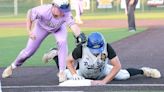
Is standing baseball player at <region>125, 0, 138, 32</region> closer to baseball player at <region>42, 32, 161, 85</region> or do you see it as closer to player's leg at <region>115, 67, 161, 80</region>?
player's leg at <region>115, 67, 161, 80</region>

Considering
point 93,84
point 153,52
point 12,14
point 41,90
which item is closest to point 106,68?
point 93,84

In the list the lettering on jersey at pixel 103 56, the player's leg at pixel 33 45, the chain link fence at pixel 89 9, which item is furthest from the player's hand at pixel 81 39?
the chain link fence at pixel 89 9

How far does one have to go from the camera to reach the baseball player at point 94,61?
26.8ft

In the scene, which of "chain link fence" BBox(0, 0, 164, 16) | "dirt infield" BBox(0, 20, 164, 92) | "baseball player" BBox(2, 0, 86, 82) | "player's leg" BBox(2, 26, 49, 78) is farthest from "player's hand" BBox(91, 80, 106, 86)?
"chain link fence" BBox(0, 0, 164, 16)

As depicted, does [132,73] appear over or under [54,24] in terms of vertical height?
under

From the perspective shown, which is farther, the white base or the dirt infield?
the white base

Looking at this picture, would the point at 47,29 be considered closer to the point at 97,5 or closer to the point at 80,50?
the point at 80,50

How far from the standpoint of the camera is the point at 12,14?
43.4 m

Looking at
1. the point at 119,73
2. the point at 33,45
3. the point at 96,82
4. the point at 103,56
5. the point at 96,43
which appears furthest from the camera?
the point at 33,45

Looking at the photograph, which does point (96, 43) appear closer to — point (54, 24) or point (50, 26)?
point (54, 24)

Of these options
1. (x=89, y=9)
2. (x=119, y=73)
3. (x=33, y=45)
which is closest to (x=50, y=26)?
(x=33, y=45)

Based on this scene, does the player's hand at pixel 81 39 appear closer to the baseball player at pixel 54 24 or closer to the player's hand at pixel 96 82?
the baseball player at pixel 54 24

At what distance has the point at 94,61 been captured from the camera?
27.3ft

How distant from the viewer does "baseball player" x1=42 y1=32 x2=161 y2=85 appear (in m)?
8.18
